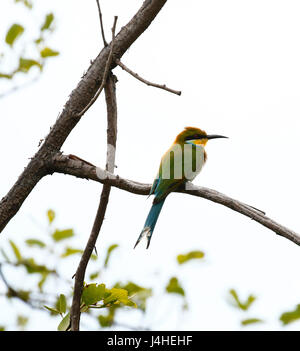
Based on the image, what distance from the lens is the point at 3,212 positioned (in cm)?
226

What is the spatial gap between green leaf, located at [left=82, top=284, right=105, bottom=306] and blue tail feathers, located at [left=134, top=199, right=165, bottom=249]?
709mm

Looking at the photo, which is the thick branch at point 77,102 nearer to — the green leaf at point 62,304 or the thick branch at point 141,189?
the thick branch at point 141,189

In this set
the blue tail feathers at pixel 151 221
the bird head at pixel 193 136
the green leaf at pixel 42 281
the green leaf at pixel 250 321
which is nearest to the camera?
the green leaf at pixel 250 321

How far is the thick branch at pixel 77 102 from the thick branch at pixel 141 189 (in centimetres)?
6

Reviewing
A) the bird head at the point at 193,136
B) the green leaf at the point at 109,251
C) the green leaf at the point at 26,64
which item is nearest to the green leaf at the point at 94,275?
the green leaf at the point at 109,251

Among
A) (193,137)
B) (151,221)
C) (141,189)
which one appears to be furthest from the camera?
(193,137)

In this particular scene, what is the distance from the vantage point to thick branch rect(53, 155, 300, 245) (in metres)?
2.11

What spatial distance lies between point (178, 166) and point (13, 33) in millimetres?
1294

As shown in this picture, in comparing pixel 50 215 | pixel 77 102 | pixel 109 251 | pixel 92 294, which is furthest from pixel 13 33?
pixel 92 294

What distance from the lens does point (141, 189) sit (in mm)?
2260

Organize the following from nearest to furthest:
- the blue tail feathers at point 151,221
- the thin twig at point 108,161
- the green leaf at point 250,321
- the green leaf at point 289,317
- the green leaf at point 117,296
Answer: the green leaf at point 289,317 < the green leaf at point 250,321 < the green leaf at point 117,296 < the thin twig at point 108,161 < the blue tail feathers at point 151,221

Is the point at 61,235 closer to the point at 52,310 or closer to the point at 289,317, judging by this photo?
the point at 52,310

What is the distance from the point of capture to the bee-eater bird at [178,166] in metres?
3.04

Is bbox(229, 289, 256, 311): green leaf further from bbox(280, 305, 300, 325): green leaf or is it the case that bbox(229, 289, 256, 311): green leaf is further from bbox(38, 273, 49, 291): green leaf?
bbox(38, 273, 49, 291): green leaf
